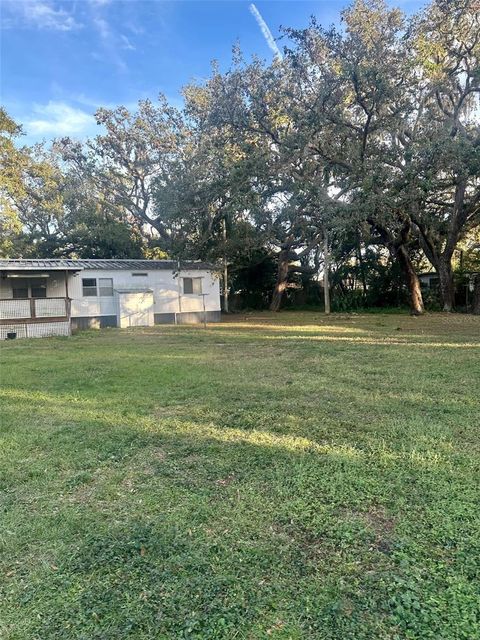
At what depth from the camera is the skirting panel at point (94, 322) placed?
1683 cm

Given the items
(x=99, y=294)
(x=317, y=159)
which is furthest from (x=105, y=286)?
(x=317, y=159)

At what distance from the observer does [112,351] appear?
32.0 feet

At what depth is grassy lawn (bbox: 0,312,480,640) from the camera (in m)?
1.73

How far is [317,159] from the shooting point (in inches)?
567

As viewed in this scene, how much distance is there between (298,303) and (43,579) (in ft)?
78.3

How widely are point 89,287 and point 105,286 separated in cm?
63

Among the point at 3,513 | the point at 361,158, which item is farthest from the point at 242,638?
the point at 361,158

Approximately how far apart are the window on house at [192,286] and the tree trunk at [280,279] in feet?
18.6

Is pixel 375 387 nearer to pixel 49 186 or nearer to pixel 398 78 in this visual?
pixel 398 78

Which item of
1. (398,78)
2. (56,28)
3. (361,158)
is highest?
(56,28)

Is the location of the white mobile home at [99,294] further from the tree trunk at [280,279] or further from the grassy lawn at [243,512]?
the grassy lawn at [243,512]

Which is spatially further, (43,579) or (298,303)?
(298,303)

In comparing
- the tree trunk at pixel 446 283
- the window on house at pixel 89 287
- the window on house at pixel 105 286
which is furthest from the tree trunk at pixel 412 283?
the window on house at pixel 89 287

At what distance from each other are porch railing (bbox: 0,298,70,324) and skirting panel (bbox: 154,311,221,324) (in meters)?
4.50
